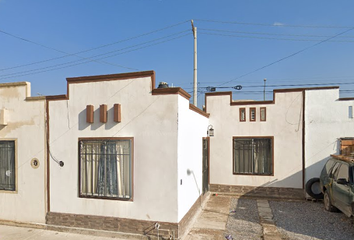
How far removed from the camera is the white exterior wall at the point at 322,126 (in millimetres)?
9336

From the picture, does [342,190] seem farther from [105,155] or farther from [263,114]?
[105,155]

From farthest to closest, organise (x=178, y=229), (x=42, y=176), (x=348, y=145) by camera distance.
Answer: (x=348, y=145) < (x=42, y=176) < (x=178, y=229)

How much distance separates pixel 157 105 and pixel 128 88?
91 centimetres

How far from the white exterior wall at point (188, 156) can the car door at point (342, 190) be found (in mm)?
4022

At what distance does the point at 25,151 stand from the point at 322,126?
1042 cm

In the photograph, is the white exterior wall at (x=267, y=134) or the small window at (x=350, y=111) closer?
the small window at (x=350, y=111)

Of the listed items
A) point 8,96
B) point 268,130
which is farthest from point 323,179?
point 8,96

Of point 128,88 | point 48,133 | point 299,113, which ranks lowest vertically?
point 48,133

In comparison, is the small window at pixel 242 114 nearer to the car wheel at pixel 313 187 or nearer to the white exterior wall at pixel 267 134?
the white exterior wall at pixel 267 134

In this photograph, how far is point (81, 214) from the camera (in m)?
6.55

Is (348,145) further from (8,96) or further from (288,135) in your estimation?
(8,96)

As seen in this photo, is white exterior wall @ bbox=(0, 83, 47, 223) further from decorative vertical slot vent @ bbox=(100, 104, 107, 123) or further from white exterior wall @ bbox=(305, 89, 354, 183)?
white exterior wall @ bbox=(305, 89, 354, 183)

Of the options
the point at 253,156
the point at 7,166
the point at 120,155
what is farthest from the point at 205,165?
the point at 7,166

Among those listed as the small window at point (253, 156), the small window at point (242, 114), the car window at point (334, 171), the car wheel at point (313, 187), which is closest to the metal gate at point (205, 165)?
the small window at point (253, 156)
